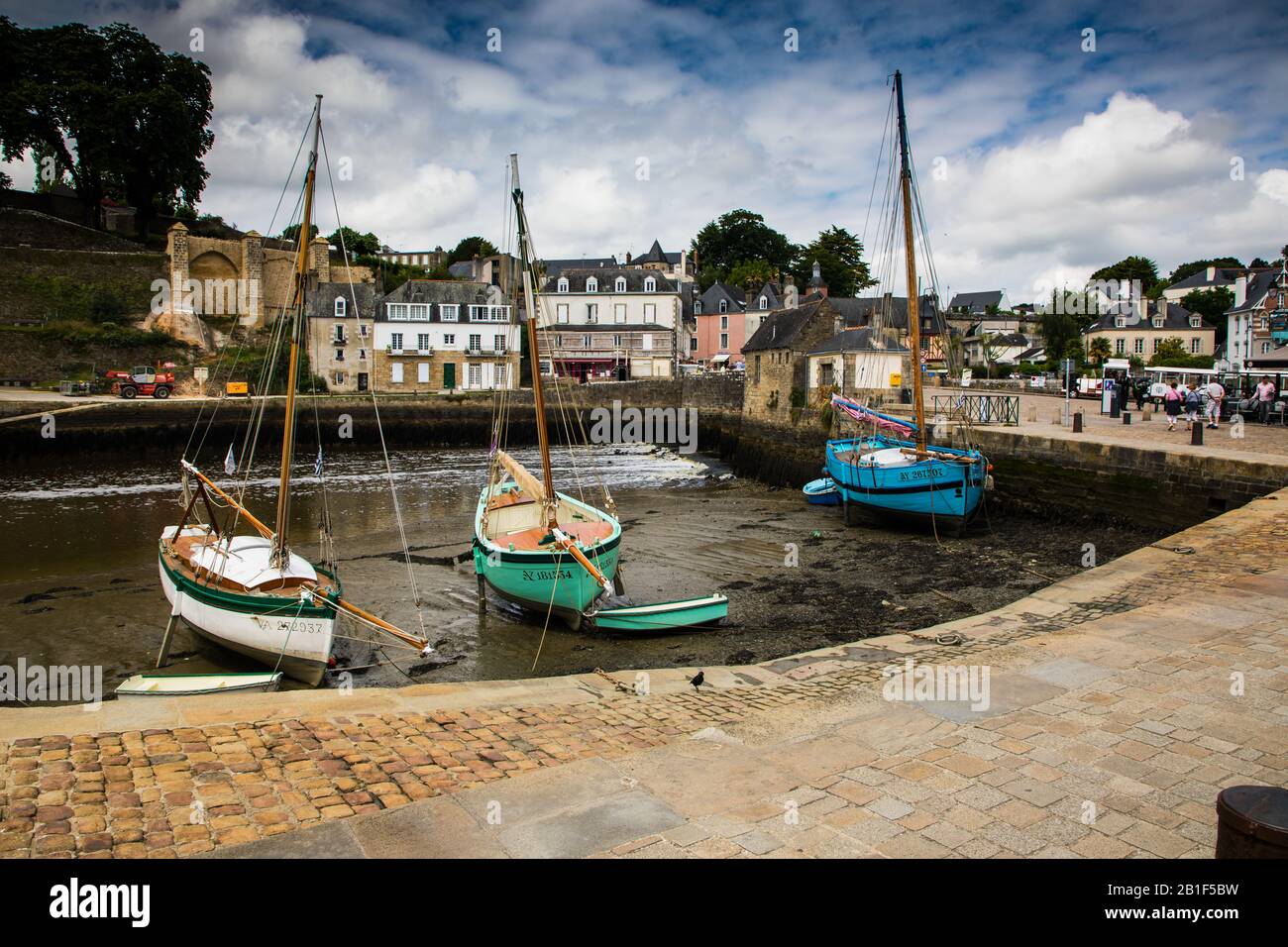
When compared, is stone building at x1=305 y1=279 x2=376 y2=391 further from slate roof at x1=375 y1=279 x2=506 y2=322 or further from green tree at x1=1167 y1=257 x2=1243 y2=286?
green tree at x1=1167 y1=257 x2=1243 y2=286

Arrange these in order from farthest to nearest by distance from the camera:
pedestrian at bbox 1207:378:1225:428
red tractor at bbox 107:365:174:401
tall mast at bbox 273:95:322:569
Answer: red tractor at bbox 107:365:174:401
pedestrian at bbox 1207:378:1225:428
tall mast at bbox 273:95:322:569

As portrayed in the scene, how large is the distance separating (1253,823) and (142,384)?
5081 cm

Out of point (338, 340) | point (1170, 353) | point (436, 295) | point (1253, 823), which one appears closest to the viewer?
point (1253, 823)

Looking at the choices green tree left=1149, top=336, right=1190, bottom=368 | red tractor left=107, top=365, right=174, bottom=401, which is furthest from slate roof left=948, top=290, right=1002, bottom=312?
red tractor left=107, top=365, right=174, bottom=401

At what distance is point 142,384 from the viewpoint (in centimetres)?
4431

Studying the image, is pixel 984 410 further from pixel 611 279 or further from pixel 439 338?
pixel 611 279

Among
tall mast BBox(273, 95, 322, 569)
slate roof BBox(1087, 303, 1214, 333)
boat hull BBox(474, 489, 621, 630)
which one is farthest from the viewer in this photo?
slate roof BBox(1087, 303, 1214, 333)

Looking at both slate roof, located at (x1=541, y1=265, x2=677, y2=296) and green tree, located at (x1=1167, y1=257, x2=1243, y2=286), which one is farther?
green tree, located at (x1=1167, y1=257, x2=1243, y2=286)

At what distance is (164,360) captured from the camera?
50906 millimetres

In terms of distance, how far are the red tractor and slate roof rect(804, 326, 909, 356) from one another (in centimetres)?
3345

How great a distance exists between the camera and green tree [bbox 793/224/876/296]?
8144 cm

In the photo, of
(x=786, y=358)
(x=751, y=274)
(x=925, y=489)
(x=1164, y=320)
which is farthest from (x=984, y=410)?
(x=751, y=274)

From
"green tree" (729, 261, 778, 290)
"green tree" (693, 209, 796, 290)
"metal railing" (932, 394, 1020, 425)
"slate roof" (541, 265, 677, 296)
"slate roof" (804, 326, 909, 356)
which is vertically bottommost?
"metal railing" (932, 394, 1020, 425)

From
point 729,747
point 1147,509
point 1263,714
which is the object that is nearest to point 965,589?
point 1147,509
